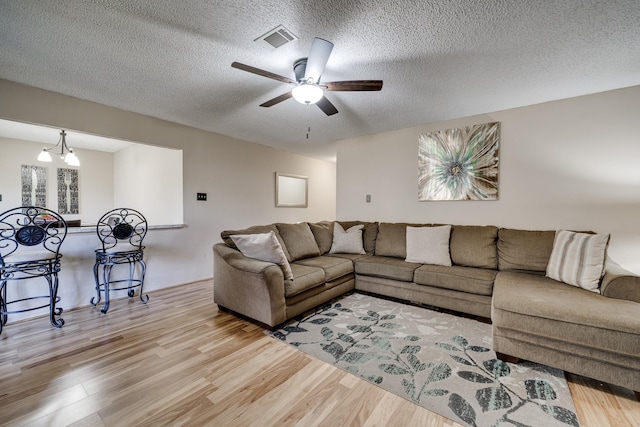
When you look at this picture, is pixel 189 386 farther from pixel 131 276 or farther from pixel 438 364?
pixel 131 276

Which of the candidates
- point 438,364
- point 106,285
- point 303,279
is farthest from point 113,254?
point 438,364

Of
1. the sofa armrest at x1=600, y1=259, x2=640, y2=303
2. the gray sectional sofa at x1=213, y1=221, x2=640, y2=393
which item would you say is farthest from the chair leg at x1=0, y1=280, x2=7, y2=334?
the sofa armrest at x1=600, y1=259, x2=640, y2=303

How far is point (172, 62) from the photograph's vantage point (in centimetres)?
212

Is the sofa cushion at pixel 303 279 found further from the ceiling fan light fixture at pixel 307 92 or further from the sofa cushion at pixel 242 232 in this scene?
the ceiling fan light fixture at pixel 307 92

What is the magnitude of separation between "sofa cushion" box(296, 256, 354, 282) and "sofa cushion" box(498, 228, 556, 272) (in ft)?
5.51

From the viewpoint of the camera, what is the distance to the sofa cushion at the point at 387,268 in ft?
9.37

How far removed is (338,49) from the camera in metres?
1.95

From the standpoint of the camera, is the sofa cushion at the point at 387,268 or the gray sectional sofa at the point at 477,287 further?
the sofa cushion at the point at 387,268

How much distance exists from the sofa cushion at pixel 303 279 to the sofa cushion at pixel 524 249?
1.99 meters

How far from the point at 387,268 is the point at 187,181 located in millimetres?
3131

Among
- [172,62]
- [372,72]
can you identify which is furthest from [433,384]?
[172,62]

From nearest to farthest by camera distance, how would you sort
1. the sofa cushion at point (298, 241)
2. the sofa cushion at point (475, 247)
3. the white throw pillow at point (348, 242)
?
1. the sofa cushion at point (475, 247)
2. the sofa cushion at point (298, 241)
3. the white throw pillow at point (348, 242)

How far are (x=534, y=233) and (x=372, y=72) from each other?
238 cm

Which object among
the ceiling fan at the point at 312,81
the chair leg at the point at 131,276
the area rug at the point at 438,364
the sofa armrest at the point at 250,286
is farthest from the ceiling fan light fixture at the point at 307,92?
the chair leg at the point at 131,276
